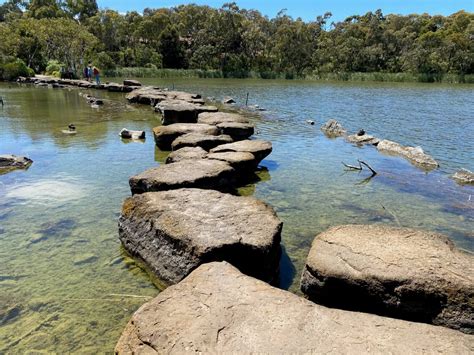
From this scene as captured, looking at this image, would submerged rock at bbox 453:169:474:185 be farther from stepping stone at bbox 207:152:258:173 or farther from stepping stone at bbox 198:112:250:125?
stepping stone at bbox 198:112:250:125

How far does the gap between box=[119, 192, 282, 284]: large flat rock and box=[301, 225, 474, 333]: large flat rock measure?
661 millimetres

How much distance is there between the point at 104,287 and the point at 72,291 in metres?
0.40

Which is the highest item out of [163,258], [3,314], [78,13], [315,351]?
[78,13]

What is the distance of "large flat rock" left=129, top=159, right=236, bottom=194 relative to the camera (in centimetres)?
742

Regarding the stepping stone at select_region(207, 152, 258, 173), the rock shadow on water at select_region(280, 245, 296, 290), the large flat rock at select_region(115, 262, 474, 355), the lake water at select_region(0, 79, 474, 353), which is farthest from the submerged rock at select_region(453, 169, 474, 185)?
the large flat rock at select_region(115, 262, 474, 355)

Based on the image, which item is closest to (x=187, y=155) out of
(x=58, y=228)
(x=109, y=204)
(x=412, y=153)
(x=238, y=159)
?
(x=238, y=159)

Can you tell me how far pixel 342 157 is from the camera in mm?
12805

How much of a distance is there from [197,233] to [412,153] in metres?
9.93

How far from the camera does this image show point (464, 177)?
34.6 feet

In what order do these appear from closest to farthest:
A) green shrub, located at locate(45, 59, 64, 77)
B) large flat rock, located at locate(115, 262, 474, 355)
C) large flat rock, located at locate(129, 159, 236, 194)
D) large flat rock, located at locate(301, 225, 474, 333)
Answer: large flat rock, located at locate(115, 262, 474, 355), large flat rock, located at locate(301, 225, 474, 333), large flat rock, located at locate(129, 159, 236, 194), green shrub, located at locate(45, 59, 64, 77)

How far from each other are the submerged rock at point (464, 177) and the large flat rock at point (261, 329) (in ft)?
26.6

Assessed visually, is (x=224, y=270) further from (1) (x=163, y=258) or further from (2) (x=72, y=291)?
(2) (x=72, y=291)

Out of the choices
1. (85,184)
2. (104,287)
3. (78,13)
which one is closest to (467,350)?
(104,287)

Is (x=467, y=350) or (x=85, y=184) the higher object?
(x=467, y=350)
